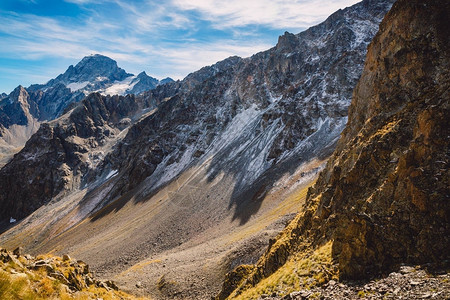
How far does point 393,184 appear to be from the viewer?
14.6m

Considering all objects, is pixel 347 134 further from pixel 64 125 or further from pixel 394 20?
pixel 64 125

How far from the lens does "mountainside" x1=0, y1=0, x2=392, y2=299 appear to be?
52.0 meters

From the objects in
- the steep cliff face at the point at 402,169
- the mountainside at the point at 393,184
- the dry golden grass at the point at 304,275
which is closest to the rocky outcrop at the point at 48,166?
the mountainside at the point at 393,184

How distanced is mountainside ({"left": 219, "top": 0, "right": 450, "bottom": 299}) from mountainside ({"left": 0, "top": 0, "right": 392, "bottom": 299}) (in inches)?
605

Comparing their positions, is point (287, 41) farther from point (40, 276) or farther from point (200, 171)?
point (40, 276)

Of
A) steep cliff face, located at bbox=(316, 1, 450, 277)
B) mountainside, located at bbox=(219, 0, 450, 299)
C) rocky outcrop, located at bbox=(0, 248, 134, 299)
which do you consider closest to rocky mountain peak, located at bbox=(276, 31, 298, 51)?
mountainside, located at bbox=(219, 0, 450, 299)

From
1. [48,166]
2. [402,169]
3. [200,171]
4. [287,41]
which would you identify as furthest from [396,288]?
[48,166]

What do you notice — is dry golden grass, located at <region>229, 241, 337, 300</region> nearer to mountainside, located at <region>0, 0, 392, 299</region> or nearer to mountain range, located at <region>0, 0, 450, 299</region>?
mountain range, located at <region>0, 0, 450, 299</region>

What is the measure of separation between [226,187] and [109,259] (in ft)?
123

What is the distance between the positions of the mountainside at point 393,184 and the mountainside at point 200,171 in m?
15.4

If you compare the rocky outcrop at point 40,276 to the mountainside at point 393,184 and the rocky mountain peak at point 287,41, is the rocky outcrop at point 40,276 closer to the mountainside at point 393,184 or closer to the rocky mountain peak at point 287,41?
the mountainside at point 393,184

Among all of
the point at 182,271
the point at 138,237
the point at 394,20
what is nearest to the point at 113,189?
the point at 138,237

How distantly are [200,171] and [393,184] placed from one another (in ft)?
281

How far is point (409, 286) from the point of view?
9.91 meters
